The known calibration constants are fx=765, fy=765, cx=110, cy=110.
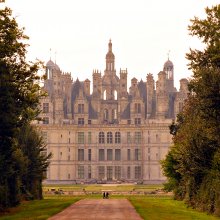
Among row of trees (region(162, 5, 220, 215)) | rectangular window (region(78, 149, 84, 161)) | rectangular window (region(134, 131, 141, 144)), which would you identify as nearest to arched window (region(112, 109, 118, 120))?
rectangular window (region(134, 131, 141, 144))

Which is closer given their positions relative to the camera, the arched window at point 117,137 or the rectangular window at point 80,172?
the arched window at point 117,137

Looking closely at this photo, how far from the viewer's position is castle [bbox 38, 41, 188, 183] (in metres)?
132

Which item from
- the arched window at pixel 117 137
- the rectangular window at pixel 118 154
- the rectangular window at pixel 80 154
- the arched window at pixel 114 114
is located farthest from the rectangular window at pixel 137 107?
the rectangular window at pixel 80 154

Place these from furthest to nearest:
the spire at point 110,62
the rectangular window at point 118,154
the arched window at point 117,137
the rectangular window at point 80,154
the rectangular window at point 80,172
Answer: the spire at point 110,62 < the rectangular window at point 80,154 < the rectangular window at point 80,172 < the arched window at point 117,137 < the rectangular window at point 118,154

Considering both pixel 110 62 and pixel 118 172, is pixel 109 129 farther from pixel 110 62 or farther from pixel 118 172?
pixel 110 62

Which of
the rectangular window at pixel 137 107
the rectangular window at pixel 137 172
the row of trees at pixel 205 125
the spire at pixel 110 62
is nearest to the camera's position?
the row of trees at pixel 205 125

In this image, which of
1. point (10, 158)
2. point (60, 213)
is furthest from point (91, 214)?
point (10, 158)

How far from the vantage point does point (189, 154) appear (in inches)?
1896

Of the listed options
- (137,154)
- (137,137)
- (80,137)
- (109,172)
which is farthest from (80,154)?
(137,137)

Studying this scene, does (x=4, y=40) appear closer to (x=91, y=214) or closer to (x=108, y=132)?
(x=91, y=214)

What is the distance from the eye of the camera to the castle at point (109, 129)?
132375 millimetres

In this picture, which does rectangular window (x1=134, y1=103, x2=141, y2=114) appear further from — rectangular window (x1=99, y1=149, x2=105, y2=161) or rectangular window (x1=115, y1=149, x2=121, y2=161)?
rectangular window (x1=99, y1=149, x2=105, y2=161)

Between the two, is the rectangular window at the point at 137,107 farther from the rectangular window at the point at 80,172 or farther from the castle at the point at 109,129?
the rectangular window at the point at 80,172

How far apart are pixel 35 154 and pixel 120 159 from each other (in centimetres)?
6767
